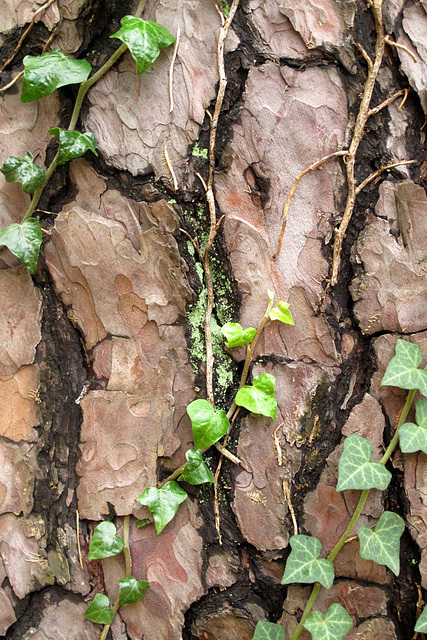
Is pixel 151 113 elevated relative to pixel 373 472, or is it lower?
elevated

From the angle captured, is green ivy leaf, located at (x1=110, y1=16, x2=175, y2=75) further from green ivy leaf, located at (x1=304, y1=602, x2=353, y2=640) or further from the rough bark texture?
green ivy leaf, located at (x1=304, y1=602, x2=353, y2=640)

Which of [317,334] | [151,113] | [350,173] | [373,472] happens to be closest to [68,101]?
[151,113]

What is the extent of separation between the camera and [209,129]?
3.30 feet

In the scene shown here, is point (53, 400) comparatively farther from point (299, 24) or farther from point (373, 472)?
point (299, 24)

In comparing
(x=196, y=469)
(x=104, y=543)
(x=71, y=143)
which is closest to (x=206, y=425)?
(x=196, y=469)

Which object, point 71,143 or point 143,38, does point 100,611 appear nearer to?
point 71,143

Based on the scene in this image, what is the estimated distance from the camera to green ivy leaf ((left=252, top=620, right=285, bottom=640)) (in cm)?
94

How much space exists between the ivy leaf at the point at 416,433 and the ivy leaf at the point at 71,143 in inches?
33.7

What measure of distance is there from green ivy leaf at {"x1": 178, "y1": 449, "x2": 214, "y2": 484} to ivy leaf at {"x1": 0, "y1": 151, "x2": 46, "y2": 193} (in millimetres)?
655

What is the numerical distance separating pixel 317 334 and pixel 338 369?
3.4 inches

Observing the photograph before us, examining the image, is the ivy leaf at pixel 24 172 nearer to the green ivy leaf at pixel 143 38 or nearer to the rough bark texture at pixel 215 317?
the rough bark texture at pixel 215 317

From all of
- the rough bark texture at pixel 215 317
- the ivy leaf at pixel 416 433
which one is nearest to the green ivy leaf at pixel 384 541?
the rough bark texture at pixel 215 317

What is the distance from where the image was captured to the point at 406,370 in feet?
3.07

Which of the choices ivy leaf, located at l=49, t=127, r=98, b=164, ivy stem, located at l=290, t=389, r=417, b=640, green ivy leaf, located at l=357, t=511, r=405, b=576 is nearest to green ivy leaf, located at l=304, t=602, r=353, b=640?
ivy stem, located at l=290, t=389, r=417, b=640
